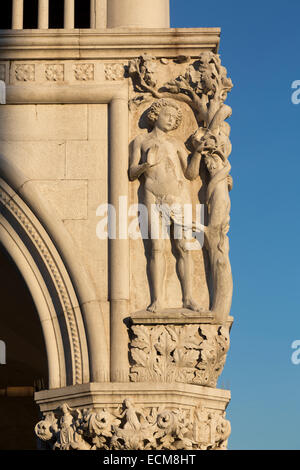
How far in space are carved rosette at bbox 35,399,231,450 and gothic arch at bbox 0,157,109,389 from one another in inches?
21.4

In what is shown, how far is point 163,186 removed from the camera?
15.8m

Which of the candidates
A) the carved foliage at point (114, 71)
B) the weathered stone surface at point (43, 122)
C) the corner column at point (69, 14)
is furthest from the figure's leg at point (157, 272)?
the corner column at point (69, 14)

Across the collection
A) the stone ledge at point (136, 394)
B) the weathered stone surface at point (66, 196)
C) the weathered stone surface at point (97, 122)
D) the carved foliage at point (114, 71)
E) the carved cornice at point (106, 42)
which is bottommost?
the stone ledge at point (136, 394)

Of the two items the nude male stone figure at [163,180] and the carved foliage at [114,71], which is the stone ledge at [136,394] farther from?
the carved foliage at [114,71]

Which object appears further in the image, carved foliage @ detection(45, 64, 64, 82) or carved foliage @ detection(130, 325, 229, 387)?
carved foliage @ detection(45, 64, 64, 82)

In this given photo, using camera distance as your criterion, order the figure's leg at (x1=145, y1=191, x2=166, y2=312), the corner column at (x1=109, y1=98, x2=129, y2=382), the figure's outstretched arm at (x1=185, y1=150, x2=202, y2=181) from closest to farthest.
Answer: the corner column at (x1=109, y1=98, x2=129, y2=382) → the figure's leg at (x1=145, y1=191, x2=166, y2=312) → the figure's outstretched arm at (x1=185, y1=150, x2=202, y2=181)

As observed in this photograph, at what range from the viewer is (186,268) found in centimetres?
1552

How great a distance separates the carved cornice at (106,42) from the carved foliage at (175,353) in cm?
396

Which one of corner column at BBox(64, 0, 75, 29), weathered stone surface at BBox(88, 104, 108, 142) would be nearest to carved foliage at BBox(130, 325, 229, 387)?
weathered stone surface at BBox(88, 104, 108, 142)

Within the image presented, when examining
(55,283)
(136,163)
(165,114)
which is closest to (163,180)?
(136,163)

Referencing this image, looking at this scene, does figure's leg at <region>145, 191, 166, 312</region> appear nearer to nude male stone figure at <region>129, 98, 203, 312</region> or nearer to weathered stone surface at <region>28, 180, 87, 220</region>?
nude male stone figure at <region>129, 98, 203, 312</region>

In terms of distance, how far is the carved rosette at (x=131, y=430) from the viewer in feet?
47.9

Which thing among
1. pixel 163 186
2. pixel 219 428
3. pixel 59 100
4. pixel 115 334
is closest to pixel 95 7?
pixel 59 100

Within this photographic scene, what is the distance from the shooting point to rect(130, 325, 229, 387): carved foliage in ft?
49.3
